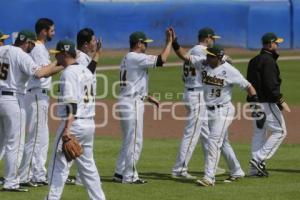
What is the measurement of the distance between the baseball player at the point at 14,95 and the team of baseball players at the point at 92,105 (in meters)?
0.01

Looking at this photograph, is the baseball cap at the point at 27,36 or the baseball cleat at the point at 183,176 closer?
the baseball cap at the point at 27,36

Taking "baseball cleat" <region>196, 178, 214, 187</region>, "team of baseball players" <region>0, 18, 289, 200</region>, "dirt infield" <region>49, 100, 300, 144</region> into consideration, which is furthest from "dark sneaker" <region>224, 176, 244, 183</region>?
Answer: "dirt infield" <region>49, 100, 300, 144</region>

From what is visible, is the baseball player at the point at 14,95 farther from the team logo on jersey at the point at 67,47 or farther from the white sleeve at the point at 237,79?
the white sleeve at the point at 237,79

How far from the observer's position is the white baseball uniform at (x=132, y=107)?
11523mm

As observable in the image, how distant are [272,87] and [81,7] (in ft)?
70.0

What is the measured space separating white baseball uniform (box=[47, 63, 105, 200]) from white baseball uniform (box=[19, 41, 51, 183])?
1.93 m

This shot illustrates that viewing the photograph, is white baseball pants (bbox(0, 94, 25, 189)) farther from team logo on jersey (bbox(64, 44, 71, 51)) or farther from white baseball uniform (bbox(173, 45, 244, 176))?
white baseball uniform (bbox(173, 45, 244, 176))

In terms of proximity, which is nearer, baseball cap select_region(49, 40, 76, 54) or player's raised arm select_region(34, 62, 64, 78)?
baseball cap select_region(49, 40, 76, 54)

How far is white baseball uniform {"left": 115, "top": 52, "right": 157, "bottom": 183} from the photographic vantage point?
11.5 m

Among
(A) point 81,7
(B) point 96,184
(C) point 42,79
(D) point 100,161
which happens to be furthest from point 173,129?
(A) point 81,7

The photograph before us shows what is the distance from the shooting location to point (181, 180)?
38.8ft

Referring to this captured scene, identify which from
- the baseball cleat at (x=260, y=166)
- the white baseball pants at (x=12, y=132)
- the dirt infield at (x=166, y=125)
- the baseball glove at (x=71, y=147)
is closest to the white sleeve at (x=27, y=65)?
the white baseball pants at (x=12, y=132)

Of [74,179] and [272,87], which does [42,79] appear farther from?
[272,87]

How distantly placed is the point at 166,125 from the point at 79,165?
28.2 feet
